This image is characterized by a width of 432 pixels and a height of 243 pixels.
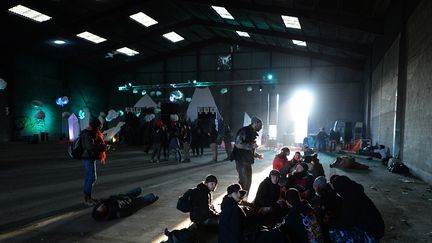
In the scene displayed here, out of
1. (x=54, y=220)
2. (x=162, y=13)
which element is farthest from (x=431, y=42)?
(x=162, y=13)

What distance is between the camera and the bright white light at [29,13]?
16594 mm

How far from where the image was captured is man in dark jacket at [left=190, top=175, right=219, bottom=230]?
4.72 m

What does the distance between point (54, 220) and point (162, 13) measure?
16.6 m

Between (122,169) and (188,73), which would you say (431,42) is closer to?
(122,169)

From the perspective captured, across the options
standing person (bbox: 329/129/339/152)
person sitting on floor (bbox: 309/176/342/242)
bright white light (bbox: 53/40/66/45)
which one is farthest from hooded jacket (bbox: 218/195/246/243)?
bright white light (bbox: 53/40/66/45)

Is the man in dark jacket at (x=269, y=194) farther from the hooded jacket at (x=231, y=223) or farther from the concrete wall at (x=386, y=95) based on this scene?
A: the concrete wall at (x=386, y=95)

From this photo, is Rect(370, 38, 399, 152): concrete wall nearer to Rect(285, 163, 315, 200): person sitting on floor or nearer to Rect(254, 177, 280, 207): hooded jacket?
Rect(285, 163, 315, 200): person sitting on floor

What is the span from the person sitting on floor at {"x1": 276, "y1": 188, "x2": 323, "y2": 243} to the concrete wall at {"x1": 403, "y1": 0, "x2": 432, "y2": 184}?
6.52 meters

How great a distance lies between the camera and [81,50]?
78.8 ft

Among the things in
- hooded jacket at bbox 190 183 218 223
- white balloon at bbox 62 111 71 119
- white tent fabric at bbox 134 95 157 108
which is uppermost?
white tent fabric at bbox 134 95 157 108

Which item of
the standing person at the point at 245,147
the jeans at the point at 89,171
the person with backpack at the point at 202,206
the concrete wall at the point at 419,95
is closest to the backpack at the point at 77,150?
the jeans at the point at 89,171

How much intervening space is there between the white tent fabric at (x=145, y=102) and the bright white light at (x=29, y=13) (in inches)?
427

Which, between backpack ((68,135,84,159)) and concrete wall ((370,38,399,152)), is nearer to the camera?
backpack ((68,135,84,159))

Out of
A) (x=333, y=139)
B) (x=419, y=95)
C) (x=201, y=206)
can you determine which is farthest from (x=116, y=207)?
(x=333, y=139)
